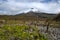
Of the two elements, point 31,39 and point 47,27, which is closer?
point 31,39

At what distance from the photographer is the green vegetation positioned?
6.50 m

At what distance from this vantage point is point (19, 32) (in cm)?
647

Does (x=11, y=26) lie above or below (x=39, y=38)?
above

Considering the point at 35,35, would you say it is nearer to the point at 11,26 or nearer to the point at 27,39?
the point at 27,39

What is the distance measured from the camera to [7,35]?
22.2ft

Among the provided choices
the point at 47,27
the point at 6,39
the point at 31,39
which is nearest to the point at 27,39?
the point at 31,39

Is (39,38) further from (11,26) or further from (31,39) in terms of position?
(11,26)

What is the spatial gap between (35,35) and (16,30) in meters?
0.61

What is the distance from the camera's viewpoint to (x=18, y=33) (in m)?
6.47

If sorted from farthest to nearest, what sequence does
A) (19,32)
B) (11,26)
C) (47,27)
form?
(47,27), (11,26), (19,32)

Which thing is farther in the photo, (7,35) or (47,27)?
(47,27)

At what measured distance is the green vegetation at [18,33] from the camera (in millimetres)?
6496

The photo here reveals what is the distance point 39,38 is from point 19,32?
0.74m

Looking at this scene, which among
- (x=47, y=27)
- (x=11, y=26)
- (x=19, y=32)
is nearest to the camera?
(x=19, y=32)
